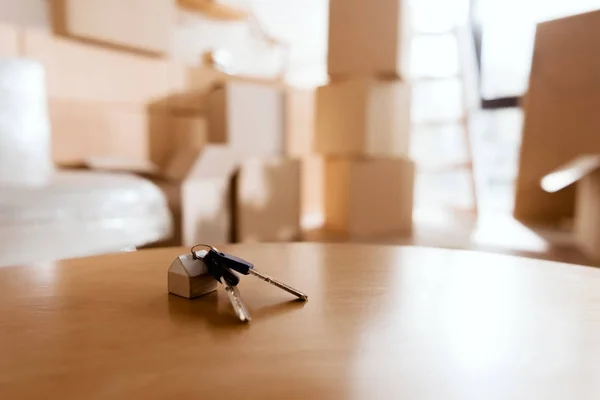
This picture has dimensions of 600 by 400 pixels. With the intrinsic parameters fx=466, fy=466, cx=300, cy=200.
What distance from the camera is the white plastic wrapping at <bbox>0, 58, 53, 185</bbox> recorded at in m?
1.12

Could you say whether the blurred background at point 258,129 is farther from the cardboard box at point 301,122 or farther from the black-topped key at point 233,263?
the black-topped key at point 233,263

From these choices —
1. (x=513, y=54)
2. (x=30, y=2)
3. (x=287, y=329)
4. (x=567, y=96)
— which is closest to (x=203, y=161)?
(x=30, y=2)

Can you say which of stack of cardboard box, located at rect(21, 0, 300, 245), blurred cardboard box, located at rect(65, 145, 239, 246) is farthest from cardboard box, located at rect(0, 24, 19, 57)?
blurred cardboard box, located at rect(65, 145, 239, 246)

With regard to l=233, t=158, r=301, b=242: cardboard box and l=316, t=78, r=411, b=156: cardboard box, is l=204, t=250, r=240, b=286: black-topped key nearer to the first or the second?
l=233, t=158, r=301, b=242: cardboard box

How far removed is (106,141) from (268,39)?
1.09m

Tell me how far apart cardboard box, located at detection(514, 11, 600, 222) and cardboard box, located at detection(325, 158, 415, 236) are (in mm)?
753

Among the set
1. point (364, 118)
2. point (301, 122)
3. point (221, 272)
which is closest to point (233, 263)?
point (221, 272)

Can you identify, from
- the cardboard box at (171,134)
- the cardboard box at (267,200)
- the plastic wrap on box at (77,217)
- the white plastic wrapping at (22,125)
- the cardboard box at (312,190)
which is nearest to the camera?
the plastic wrap on box at (77,217)

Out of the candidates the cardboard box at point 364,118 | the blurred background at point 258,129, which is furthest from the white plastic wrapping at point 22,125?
the cardboard box at point 364,118

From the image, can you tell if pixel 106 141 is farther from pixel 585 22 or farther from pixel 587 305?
pixel 585 22

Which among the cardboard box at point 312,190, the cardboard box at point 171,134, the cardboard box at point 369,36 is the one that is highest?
the cardboard box at point 369,36

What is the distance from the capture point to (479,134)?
Result: 107 inches

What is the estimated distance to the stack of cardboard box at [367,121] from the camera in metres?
1.73

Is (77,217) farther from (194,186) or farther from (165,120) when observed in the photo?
(165,120)
